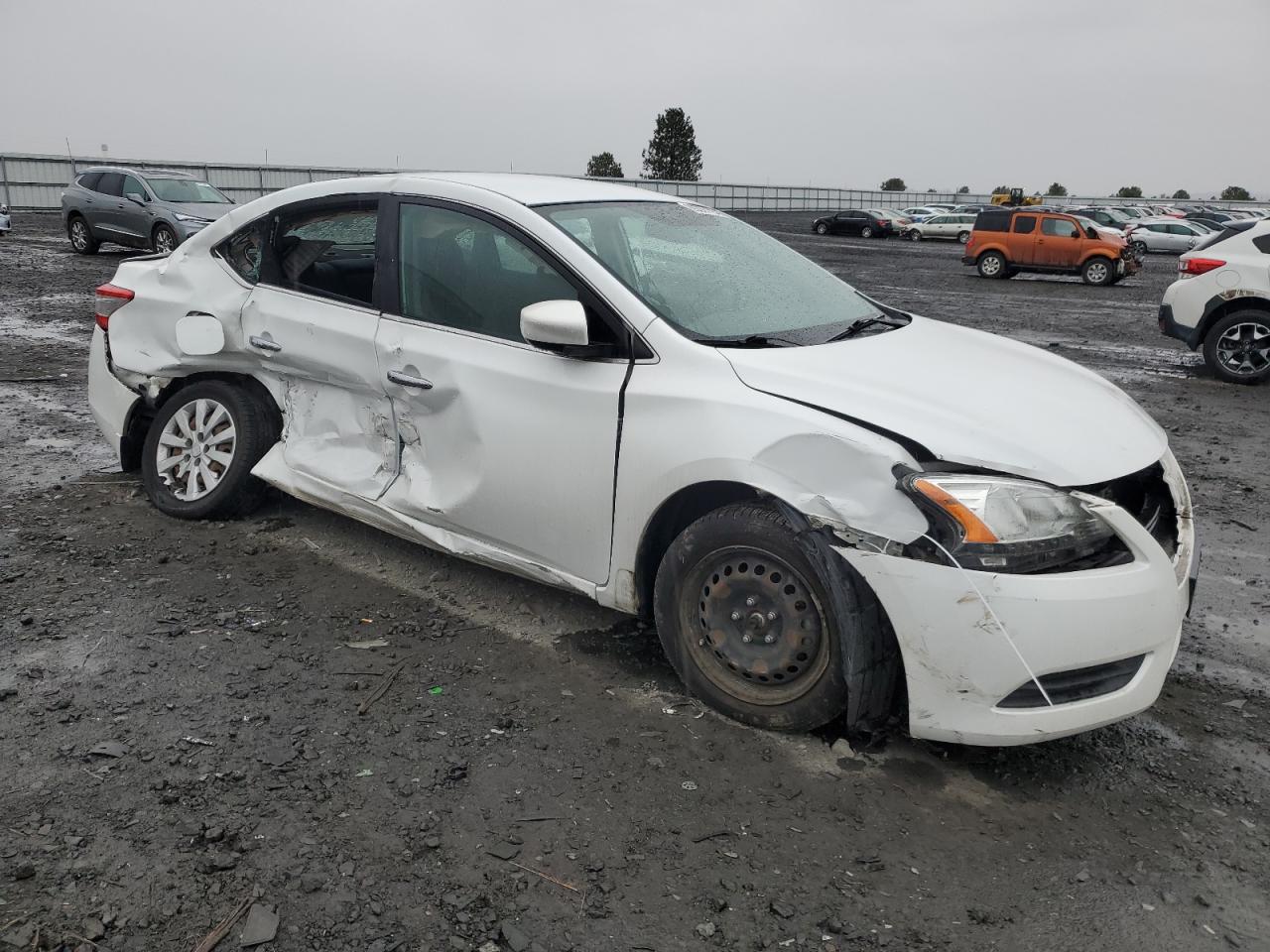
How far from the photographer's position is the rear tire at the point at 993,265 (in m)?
25.0

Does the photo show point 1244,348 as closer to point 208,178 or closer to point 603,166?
point 208,178

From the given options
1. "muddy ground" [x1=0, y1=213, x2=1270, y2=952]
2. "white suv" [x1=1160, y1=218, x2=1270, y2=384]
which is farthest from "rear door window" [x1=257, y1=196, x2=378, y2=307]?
"white suv" [x1=1160, y1=218, x2=1270, y2=384]

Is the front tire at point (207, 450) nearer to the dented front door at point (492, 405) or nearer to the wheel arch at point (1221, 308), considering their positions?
the dented front door at point (492, 405)

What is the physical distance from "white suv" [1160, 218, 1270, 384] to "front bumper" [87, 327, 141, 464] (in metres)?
9.67

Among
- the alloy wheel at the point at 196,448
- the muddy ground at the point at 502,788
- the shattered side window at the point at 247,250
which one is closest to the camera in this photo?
the muddy ground at the point at 502,788

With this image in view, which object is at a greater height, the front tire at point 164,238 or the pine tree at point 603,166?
the pine tree at point 603,166

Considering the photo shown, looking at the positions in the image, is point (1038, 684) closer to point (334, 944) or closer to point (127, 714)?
point (334, 944)

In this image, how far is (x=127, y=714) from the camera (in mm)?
3266

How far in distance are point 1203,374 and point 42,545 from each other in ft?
35.2

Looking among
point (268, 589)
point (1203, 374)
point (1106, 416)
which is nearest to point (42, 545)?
point (268, 589)

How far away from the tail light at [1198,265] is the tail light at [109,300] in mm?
9671

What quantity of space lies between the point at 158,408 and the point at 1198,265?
9800mm

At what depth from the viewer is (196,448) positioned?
4863mm

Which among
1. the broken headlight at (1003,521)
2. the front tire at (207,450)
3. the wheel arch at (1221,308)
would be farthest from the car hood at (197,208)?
the broken headlight at (1003,521)
